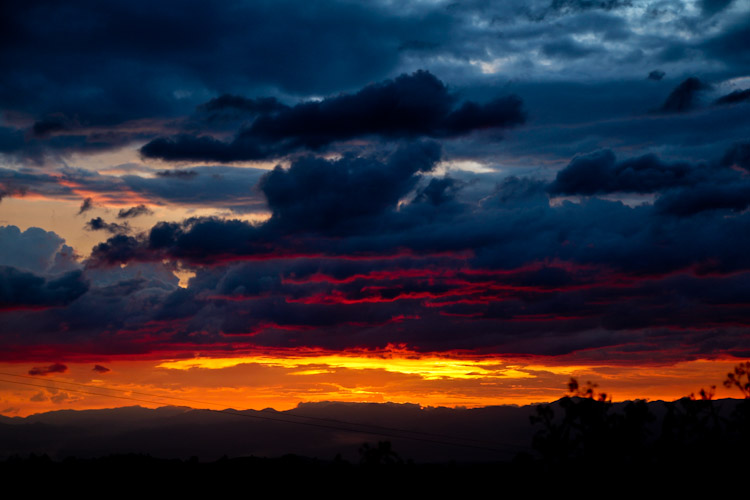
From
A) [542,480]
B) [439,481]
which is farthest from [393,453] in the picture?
[542,480]

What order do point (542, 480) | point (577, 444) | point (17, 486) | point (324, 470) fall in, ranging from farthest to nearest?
1. point (324, 470)
2. point (17, 486)
3. point (542, 480)
4. point (577, 444)

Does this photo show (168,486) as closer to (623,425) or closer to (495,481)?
(495,481)

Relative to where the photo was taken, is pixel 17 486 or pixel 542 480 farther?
pixel 17 486

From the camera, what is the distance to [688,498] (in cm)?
12531

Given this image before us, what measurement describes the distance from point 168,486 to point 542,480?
297 feet

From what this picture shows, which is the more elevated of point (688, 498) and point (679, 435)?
point (679, 435)

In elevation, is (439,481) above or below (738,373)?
below

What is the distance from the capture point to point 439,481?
166000 millimetres

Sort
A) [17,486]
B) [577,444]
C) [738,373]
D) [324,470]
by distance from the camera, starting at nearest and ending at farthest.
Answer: [738,373] → [577,444] → [17,486] → [324,470]

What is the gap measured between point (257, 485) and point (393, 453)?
34647 mm

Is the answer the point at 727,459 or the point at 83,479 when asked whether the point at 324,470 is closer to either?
the point at 83,479

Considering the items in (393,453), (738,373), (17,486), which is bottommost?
(17,486)

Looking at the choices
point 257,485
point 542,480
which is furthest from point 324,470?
point 542,480

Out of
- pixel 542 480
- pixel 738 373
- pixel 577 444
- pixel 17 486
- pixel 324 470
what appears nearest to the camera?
pixel 738 373
